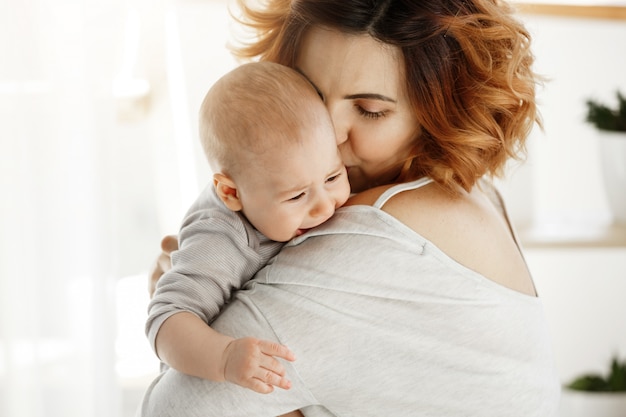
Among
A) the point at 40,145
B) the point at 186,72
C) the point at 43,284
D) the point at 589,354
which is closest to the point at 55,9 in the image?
the point at 40,145

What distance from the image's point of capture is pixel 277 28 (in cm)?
147

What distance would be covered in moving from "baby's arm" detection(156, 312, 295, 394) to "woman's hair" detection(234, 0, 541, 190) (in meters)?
0.41

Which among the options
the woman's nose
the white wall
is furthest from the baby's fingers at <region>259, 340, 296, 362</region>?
the white wall

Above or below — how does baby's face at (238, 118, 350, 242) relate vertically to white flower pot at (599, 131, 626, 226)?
above

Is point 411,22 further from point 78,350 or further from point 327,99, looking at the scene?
point 78,350

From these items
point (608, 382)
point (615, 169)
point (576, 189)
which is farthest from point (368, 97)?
point (576, 189)

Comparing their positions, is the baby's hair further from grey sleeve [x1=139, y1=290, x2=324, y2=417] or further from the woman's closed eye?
grey sleeve [x1=139, y1=290, x2=324, y2=417]

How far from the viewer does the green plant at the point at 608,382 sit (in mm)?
2953

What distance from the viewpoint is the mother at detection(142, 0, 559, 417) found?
1132 mm

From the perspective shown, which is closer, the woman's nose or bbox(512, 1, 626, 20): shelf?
the woman's nose

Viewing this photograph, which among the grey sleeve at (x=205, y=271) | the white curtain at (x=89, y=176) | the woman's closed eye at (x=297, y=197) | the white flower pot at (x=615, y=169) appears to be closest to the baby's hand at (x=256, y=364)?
the grey sleeve at (x=205, y=271)

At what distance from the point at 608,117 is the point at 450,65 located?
1.78 metres

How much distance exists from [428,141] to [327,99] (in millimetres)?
191

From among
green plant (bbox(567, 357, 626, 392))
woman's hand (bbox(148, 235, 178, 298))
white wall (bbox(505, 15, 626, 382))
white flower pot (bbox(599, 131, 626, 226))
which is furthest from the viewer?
white wall (bbox(505, 15, 626, 382))
